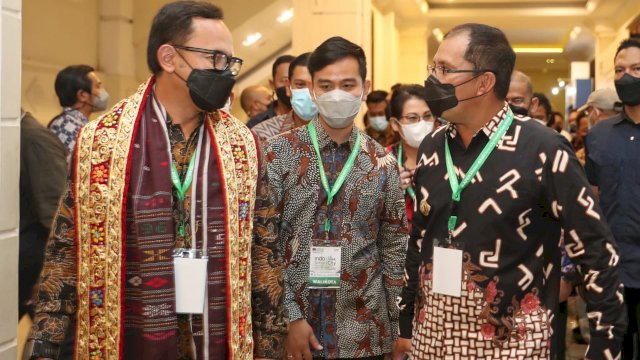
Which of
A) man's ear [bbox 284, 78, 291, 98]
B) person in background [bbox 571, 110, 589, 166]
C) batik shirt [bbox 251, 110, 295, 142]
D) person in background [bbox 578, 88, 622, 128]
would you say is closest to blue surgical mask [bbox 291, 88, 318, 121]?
batik shirt [bbox 251, 110, 295, 142]

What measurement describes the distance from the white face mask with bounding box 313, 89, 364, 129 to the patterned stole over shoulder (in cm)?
104

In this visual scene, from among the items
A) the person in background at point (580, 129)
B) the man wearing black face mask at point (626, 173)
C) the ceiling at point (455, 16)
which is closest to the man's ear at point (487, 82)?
the man wearing black face mask at point (626, 173)

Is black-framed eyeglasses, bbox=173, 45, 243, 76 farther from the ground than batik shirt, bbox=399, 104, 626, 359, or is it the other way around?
black-framed eyeglasses, bbox=173, 45, 243, 76

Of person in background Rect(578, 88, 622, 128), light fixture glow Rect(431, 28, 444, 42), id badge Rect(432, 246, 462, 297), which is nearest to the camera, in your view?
id badge Rect(432, 246, 462, 297)

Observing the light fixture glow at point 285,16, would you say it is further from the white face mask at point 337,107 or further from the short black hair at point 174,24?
the short black hair at point 174,24

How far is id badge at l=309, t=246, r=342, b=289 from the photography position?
11.2ft

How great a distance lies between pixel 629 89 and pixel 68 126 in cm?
352

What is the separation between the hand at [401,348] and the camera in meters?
3.18

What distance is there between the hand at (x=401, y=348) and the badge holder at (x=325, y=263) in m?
0.33

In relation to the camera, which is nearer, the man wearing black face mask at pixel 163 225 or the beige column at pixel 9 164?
the man wearing black face mask at pixel 163 225

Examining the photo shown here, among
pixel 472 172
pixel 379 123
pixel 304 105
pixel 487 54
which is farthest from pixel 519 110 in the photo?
pixel 379 123

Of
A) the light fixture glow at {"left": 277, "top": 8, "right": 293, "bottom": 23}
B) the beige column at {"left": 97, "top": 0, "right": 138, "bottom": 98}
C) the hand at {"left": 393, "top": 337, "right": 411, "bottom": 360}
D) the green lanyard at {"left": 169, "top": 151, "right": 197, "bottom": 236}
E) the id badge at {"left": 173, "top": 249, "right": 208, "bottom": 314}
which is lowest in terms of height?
the hand at {"left": 393, "top": 337, "right": 411, "bottom": 360}

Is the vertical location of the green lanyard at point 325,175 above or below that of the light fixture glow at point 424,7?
below

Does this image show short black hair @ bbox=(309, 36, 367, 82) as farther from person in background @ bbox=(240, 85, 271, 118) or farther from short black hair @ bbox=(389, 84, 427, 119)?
person in background @ bbox=(240, 85, 271, 118)
